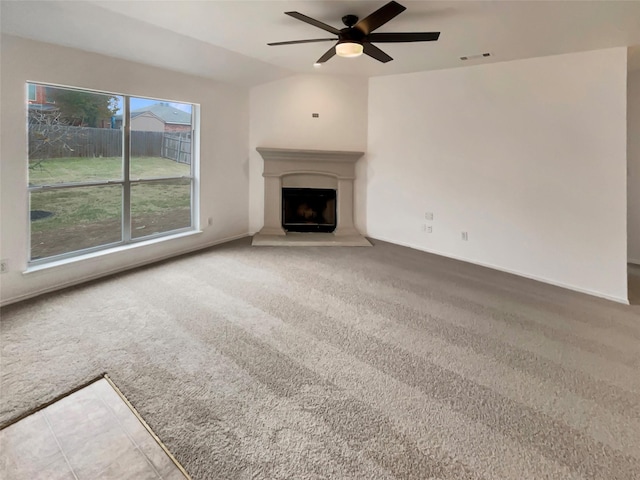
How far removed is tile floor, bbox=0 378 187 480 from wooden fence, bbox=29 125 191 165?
9.07 ft

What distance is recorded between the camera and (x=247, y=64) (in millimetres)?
4840

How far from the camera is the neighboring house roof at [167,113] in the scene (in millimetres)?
4586

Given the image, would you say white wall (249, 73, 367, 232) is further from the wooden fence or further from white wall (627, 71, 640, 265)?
white wall (627, 71, 640, 265)

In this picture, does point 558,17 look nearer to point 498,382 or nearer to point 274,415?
point 498,382

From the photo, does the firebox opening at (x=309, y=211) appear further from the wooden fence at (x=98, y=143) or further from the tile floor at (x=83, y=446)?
the tile floor at (x=83, y=446)

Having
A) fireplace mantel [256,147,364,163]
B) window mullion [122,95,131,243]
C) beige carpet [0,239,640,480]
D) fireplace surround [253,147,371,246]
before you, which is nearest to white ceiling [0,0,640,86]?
window mullion [122,95,131,243]

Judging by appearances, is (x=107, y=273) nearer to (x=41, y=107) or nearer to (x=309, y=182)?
(x=41, y=107)

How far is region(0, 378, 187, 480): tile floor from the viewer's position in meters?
→ 1.67

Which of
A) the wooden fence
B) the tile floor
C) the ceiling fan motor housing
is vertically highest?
the ceiling fan motor housing

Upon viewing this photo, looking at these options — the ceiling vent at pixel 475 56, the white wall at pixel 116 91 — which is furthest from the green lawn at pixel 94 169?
the ceiling vent at pixel 475 56

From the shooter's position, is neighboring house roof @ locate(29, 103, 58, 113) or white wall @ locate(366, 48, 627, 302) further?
white wall @ locate(366, 48, 627, 302)

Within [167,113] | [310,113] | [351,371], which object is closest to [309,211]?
[310,113]

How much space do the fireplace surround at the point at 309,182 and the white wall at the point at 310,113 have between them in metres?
0.20

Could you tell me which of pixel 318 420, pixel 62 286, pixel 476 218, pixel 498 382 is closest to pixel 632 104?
pixel 476 218
